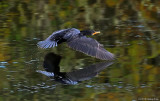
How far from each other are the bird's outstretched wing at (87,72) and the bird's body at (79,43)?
17 centimetres

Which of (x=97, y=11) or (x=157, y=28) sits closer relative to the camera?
(x=157, y=28)

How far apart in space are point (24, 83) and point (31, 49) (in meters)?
1.84

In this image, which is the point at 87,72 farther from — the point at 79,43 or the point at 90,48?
the point at 79,43

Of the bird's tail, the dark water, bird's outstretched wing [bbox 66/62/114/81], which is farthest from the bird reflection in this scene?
the bird's tail

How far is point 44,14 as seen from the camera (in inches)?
426

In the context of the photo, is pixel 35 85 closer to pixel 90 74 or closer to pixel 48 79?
pixel 48 79

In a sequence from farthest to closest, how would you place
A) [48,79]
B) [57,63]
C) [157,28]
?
[157,28] < [57,63] < [48,79]

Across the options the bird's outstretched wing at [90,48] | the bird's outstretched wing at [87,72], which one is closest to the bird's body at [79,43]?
the bird's outstretched wing at [90,48]

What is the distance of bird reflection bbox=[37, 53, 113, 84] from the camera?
6336 mm

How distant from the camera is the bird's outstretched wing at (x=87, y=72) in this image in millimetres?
6426

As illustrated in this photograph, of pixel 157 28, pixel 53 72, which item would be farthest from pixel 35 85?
pixel 157 28

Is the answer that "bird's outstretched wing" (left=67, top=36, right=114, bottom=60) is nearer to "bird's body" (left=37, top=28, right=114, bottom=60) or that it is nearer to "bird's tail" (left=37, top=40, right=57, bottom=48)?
"bird's body" (left=37, top=28, right=114, bottom=60)

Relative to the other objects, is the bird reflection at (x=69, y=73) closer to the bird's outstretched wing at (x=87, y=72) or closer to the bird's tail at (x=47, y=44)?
the bird's outstretched wing at (x=87, y=72)

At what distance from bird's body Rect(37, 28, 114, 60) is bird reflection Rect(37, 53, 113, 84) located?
208 mm
